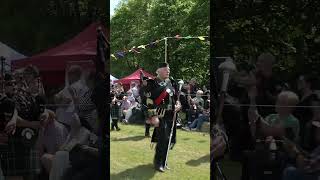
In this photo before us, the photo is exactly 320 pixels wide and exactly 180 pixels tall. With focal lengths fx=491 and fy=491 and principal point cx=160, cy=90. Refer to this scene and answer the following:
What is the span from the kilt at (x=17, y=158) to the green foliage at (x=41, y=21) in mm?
938

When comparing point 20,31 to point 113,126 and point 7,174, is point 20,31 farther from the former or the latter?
point 113,126

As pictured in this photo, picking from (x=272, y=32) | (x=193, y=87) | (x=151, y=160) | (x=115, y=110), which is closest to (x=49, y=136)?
(x=272, y=32)

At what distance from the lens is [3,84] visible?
495 cm

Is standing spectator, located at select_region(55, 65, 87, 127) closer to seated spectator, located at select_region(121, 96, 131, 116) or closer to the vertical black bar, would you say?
the vertical black bar

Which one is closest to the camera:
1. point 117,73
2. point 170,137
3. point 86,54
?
point 86,54

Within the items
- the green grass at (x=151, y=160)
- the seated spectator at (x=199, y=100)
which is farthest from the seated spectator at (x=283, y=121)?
→ the seated spectator at (x=199, y=100)

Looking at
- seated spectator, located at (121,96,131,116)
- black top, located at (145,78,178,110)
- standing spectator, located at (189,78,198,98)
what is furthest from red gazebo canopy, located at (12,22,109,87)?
seated spectator, located at (121,96,131,116)

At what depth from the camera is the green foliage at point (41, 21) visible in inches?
194

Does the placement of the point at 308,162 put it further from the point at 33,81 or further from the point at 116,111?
the point at 116,111

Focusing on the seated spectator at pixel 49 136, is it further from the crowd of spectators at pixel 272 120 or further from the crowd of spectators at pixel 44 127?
the crowd of spectators at pixel 272 120

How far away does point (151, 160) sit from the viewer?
7.99 metres

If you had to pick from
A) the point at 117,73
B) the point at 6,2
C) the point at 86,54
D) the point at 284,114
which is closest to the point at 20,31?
the point at 6,2

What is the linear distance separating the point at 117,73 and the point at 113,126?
1253 centimetres

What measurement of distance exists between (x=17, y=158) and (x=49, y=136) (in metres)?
0.38
